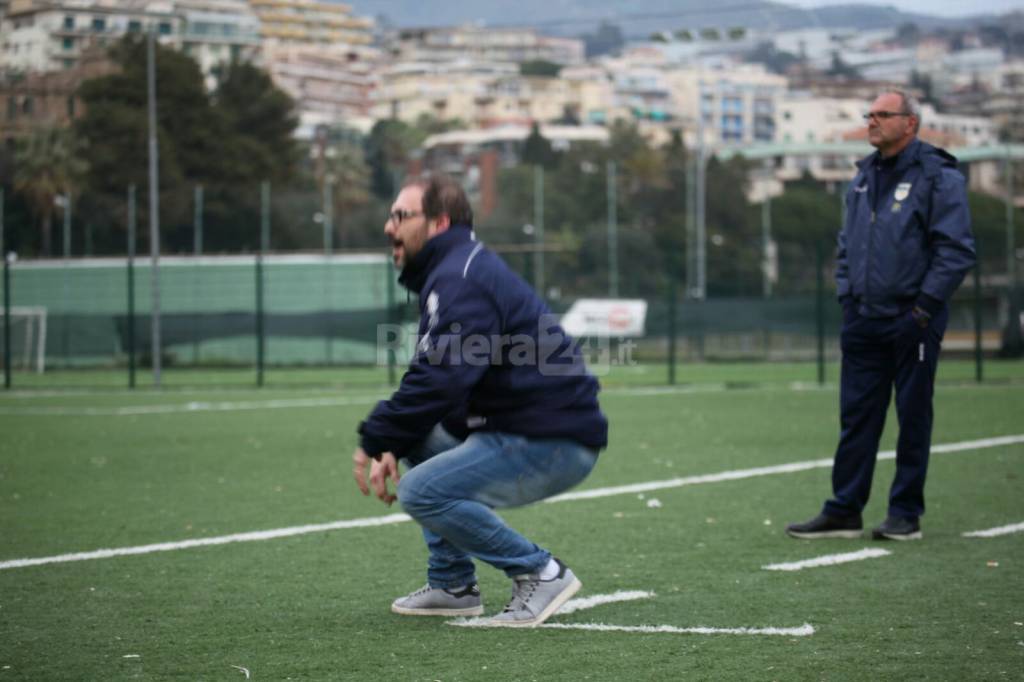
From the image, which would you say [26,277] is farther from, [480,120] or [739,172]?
[480,120]

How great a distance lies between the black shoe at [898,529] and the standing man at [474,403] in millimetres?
2611

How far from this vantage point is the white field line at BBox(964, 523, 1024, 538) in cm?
779

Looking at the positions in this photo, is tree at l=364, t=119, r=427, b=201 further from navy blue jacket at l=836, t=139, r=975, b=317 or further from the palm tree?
Result: navy blue jacket at l=836, t=139, r=975, b=317

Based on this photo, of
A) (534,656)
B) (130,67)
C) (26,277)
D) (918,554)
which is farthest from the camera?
(130,67)

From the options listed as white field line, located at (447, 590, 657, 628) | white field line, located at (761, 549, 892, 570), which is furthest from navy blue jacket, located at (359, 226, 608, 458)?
white field line, located at (761, 549, 892, 570)

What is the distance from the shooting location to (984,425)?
14.1 m

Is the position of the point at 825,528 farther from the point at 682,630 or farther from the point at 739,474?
the point at 739,474

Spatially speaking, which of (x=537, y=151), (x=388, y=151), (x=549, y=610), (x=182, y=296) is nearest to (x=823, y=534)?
(x=549, y=610)

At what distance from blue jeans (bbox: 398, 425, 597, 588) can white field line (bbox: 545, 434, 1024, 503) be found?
309cm

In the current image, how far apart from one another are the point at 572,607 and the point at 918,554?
6.63 ft

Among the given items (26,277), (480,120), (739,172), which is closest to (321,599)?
(26,277)

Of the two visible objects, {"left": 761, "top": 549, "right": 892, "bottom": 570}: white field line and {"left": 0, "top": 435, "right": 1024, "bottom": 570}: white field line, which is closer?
{"left": 761, "top": 549, "right": 892, "bottom": 570}: white field line

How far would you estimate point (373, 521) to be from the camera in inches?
337

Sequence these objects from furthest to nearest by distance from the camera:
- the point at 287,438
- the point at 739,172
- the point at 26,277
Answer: the point at 739,172 → the point at 26,277 → the point at 287,438
